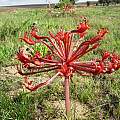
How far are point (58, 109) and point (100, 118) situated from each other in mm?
558

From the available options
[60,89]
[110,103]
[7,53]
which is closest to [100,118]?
[110,103]

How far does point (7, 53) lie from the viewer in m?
6.95

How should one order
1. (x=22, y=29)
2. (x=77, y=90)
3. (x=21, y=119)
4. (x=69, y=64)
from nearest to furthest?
1. (x=69, y=64)
2. (x=21, y=119)
3. (x=77, y=90)
4. (x=22, y=29)

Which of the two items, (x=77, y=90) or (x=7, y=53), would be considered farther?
(x=7, y=53)

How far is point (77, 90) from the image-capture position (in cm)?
416

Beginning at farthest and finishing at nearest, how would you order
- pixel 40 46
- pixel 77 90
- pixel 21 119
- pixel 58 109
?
pixel 40 46
pixel 77 90
pixel 58 109
pixel 21 119

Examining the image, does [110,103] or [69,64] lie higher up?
[69,64]

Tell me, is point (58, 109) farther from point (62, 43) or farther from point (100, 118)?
point (62, 43)

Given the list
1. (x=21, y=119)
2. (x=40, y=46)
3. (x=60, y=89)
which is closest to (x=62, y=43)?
(x=21, y=119)

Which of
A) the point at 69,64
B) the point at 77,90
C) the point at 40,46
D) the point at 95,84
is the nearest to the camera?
the point at 69,64

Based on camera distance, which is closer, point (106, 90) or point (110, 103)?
point (110, 103)

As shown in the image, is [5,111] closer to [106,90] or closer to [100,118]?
[100,118]

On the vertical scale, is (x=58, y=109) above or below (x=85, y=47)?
below

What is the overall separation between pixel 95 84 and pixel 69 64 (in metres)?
1.74
